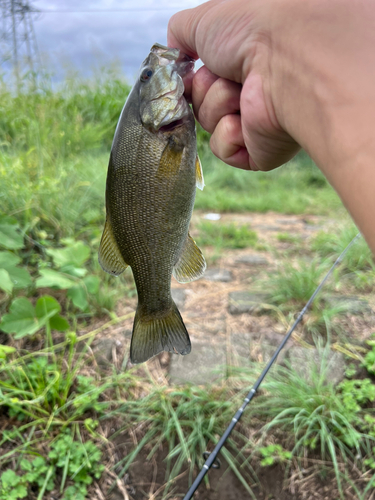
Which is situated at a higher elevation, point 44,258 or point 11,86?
point 11,86

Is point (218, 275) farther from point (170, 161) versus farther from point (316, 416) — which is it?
point (170, 161)

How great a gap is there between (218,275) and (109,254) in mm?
2310

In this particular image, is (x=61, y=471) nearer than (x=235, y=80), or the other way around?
(x=235, y=80)

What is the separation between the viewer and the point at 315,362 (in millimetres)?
2189

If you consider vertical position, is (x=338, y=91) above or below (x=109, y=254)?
above

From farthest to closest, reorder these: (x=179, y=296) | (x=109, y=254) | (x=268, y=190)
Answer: (x=268, y=190) < (x=179, y=296) < (x=109, y=254)

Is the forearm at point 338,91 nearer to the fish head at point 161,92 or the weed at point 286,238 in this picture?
the fish head at point 161,92

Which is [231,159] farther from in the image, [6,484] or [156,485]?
[6,484]

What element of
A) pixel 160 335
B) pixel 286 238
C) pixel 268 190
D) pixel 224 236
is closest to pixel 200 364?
pixel 160 335

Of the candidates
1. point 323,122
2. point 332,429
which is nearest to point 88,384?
point 332,429

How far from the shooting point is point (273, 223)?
5215 millimetres

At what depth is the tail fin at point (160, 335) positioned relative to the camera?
1253 mm

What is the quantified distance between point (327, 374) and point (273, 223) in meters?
3.34

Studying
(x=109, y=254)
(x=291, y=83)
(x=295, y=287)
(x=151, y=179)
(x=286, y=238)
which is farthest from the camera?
(x=286, y=238)
